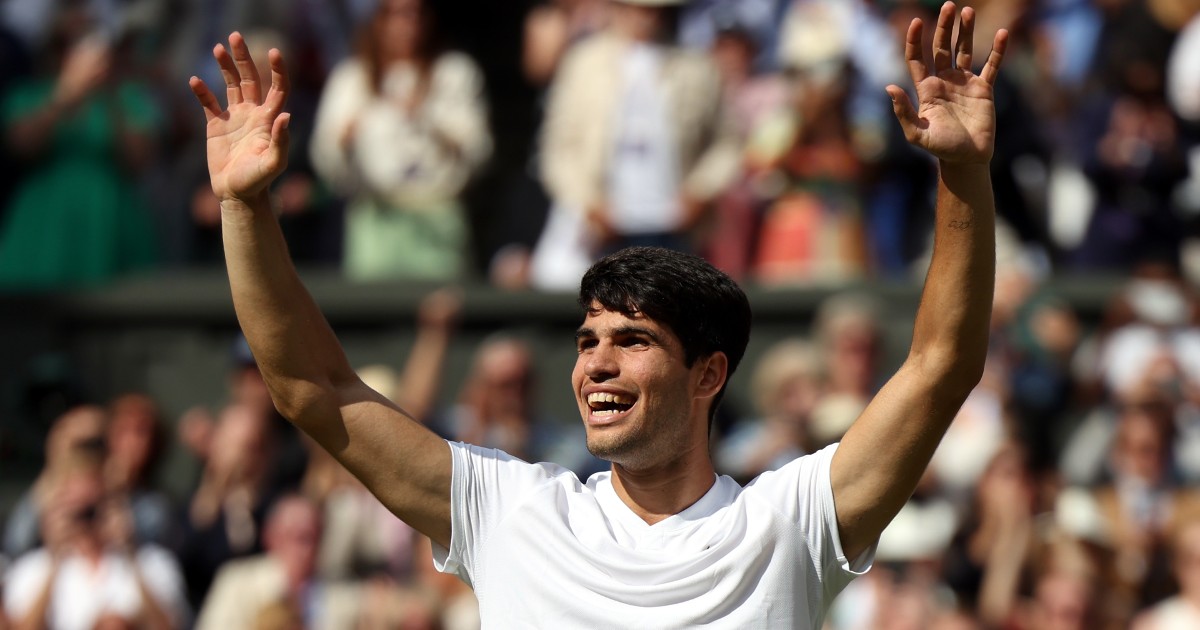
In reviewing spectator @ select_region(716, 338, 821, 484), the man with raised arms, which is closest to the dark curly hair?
the man with raised arms

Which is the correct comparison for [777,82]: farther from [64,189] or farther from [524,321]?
[64,189]

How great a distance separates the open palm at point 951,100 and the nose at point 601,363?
712mm

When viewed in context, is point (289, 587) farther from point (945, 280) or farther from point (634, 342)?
point (945, 280)

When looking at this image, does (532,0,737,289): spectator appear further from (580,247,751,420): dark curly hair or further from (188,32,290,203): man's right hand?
(188,32,290,203): man's right hand

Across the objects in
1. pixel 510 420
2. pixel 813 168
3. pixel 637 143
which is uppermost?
pixel 637 143

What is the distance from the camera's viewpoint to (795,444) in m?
7.77

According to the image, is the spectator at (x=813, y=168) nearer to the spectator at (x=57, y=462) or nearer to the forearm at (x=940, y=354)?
the spectator at (x=57, y=462)

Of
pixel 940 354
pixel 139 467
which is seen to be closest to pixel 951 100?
pixel 940 354

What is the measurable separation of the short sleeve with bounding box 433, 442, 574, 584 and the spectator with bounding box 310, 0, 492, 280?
559 cm

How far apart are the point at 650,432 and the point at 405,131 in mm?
5794

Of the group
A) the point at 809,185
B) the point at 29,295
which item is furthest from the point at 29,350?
the point at 809,185

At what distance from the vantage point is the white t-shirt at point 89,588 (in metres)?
7.79

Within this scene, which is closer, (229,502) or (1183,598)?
(1183,598)

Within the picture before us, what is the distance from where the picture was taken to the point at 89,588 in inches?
308
